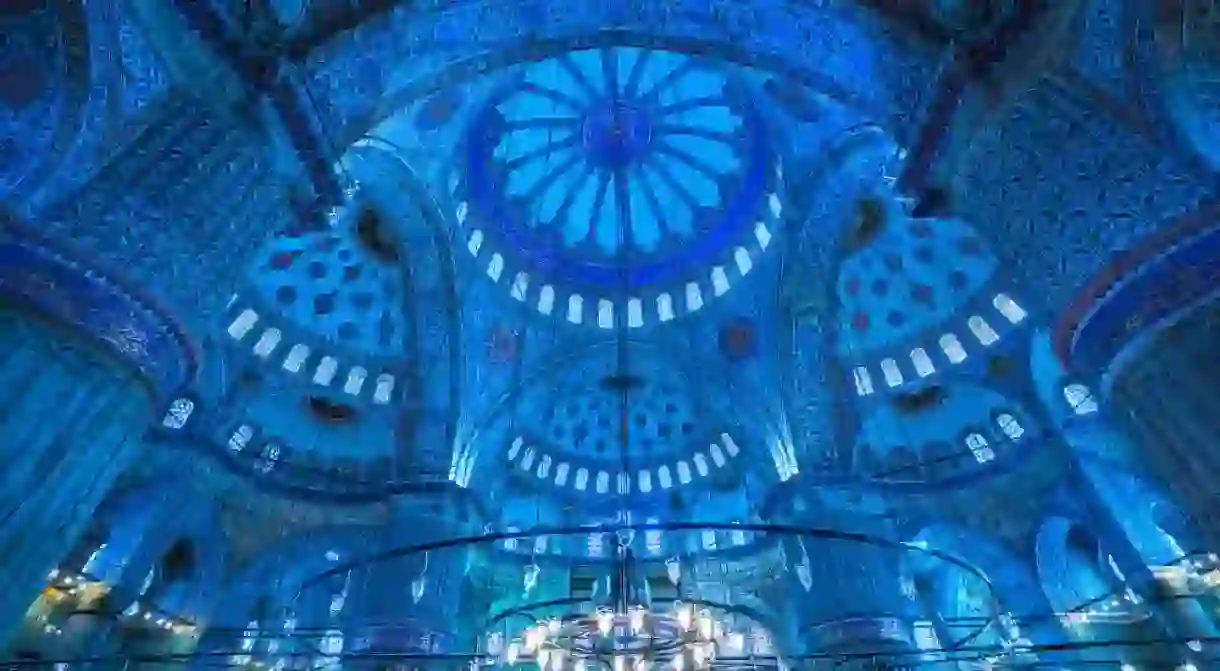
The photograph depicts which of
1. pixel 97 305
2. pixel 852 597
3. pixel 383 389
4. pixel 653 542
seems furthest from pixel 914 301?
pixel 97 305

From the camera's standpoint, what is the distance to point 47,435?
Answer: 37.7 feet

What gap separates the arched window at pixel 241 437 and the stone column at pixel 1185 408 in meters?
19.0

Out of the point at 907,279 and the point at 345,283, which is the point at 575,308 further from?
the point at 907,279

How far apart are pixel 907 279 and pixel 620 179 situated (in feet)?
30.1

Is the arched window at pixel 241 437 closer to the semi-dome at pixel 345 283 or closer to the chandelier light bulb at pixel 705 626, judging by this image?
the semi-dome at pixel 345 283

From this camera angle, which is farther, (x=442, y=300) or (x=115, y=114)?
(x=442, y=300)

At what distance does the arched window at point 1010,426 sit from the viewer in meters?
21.4

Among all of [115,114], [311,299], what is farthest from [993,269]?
[115,114]

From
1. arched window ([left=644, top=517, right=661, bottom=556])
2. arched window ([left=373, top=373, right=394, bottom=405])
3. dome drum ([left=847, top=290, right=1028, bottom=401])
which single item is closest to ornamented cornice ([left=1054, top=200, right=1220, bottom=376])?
dome drum ([left=847, top=290, right=1028, bottom=401])

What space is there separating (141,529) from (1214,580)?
2191 centimetres

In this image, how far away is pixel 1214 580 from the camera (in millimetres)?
15828

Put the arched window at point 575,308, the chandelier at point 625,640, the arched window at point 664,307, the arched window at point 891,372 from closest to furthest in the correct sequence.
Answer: the chandelier at point 625,640 < the arched window at point 891,372 < the arched window at point 664,307 < the arched window at point 575,308

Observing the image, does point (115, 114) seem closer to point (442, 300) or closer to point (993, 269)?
point (442, 300)

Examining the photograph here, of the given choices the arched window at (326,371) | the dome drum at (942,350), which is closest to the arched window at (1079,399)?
the dome drum at (942,350)
